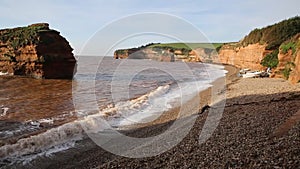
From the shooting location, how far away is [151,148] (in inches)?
297

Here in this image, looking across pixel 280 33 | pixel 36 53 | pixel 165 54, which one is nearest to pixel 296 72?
pixel 280 33

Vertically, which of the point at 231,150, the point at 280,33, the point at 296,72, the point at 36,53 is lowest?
the point at 231,150

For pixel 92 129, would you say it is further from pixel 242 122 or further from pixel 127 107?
pixel 242 122

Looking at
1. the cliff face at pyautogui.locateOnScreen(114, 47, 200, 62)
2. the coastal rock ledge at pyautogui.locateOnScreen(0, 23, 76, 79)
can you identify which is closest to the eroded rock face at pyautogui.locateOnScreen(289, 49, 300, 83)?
the coastal rock ledge at pyautogui.locateOnScreen(0, 23, 76, 79)

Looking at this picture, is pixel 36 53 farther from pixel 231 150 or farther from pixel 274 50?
pixel 231 150

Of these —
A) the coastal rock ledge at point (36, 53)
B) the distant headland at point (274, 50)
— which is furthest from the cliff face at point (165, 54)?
the coastal rock ledge at point (36, 53)

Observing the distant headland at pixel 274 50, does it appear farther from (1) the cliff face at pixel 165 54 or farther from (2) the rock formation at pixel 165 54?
(2) the rock formation at pixel 165 54

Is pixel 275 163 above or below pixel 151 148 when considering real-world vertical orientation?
above

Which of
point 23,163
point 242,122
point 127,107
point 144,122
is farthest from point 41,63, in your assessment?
point 242,122

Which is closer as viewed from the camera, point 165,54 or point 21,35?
point 21,35

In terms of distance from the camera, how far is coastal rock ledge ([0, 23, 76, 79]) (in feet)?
123

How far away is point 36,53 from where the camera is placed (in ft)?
122

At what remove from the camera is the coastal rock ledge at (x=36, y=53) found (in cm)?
3744

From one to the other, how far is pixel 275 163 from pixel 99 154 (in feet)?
17.0
